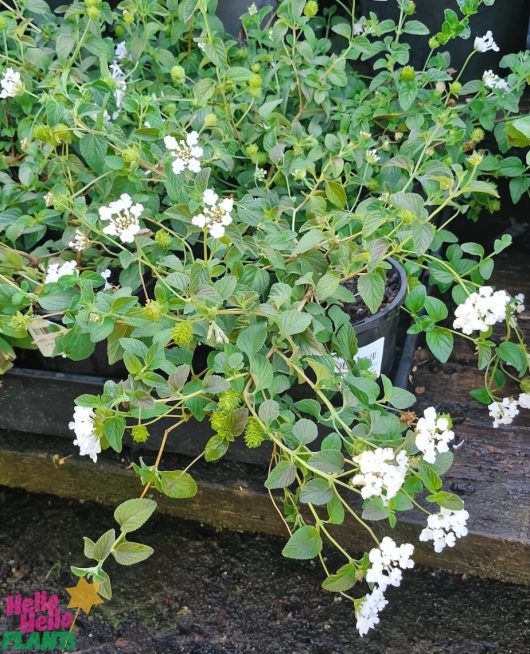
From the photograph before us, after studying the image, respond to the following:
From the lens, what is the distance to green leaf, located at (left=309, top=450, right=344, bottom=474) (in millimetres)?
870

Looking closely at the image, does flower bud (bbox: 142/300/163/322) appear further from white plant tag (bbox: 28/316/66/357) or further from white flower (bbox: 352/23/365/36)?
white flower (bbox: 352/23/365/36)

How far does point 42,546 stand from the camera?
51.7 inches

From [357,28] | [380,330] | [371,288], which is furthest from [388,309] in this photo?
[357,28]

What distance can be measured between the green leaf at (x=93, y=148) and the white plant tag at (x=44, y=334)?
0.25 metres

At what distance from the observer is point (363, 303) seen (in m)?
1.18

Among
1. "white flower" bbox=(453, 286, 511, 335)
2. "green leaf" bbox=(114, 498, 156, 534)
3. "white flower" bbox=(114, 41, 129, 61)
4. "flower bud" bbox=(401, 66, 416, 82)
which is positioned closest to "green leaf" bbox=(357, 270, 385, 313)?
"white flower" bbox=(453, 286, 511, 335)

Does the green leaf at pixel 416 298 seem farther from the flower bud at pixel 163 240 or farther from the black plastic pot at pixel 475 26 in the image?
the black plastic pot at pixel 475 26

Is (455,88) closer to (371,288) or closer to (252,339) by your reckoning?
(371,288)

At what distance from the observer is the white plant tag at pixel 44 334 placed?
3.34ft

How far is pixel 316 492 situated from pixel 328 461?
0.13ft

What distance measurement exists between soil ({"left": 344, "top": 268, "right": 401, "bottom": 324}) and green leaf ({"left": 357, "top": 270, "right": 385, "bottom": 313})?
0.57 feet

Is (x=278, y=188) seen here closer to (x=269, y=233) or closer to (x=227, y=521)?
(x=269, y=233)

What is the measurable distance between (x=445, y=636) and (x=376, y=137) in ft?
2.89

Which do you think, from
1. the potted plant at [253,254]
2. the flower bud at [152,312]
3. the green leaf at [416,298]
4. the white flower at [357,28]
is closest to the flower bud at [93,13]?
the potted plant at [253,254]
